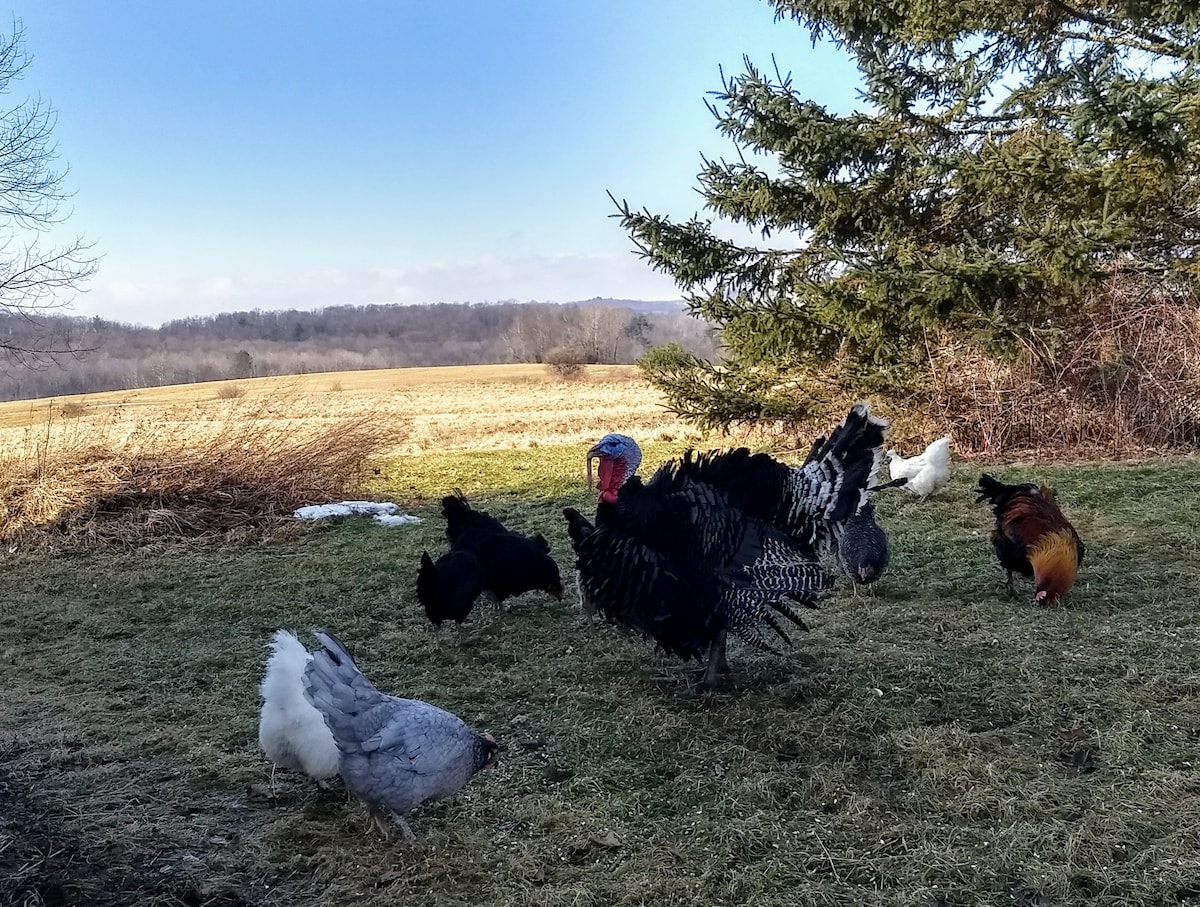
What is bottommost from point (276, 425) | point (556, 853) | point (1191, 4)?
point (556, 853)

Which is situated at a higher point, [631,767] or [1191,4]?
[1191,4]

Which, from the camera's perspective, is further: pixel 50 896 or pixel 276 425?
pixel 276 425

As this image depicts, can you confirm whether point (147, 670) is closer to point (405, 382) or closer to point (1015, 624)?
point (1015, 624)

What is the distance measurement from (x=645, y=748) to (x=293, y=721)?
1648 millimetres

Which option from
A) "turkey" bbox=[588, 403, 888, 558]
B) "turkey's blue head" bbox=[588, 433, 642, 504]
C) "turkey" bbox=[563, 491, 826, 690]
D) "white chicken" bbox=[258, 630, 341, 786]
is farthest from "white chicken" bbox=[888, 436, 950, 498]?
"white chicken" bbox=[258, 630, 341, 786]

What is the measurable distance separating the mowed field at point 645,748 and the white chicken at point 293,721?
260 millimetres

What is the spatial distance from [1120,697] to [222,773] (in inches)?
176

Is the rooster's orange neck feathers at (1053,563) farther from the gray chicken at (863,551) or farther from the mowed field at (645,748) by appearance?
the gray chicken at (863,551)

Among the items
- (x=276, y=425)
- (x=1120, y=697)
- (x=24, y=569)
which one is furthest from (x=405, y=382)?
(x=1120, y=697)

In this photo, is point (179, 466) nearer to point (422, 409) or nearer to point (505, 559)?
point (505, 559)

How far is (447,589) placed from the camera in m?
5.26

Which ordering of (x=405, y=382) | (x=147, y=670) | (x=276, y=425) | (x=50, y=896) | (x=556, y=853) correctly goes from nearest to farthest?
(x=50, y=896)
(x=556, y=853)
(x=147, y=670)
(x=276, y=425)
(x=405, y=382)

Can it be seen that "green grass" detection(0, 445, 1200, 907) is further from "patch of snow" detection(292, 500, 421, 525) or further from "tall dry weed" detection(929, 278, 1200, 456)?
"tall dry weed" detection(929, 278, 1200, 456)

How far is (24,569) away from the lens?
7.79 metres
